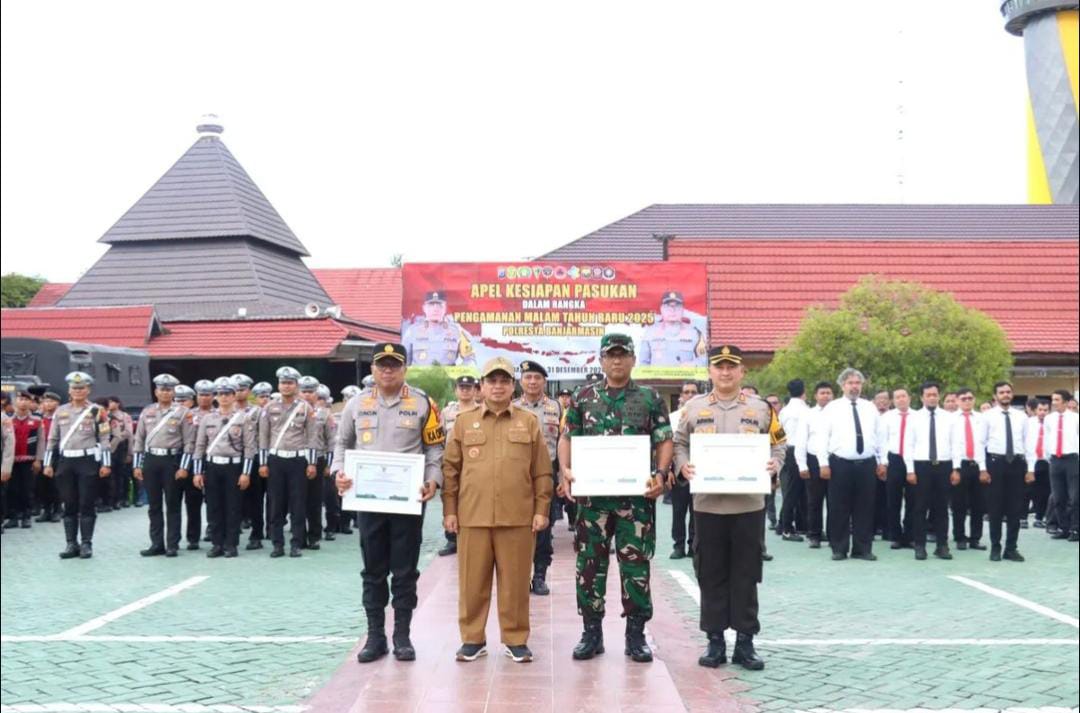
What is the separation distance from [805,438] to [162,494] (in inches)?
305

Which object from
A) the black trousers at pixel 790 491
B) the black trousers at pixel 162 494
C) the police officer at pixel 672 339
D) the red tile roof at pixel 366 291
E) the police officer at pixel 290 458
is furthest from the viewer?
the red tile roof at pixel 366 291

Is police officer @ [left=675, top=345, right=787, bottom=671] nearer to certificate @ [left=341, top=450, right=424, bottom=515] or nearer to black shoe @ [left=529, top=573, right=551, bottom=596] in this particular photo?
certificate @ [left=341, top=450, right=424, bottom=515]

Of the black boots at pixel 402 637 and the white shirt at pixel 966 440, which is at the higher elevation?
the white shirt at pixel 966 440

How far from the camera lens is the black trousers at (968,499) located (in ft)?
39.2

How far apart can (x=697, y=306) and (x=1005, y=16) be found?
4894 cm

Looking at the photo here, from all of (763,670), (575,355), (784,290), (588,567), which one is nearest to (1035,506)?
(575,355)

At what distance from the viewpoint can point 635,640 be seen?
594 centimetres

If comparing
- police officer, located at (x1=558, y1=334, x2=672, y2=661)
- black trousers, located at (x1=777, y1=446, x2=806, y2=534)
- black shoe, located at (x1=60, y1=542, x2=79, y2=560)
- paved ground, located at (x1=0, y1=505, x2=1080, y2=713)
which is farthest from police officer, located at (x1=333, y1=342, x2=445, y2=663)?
black trousers, located at (x1=777, y1=446, x2=806, y2=534)

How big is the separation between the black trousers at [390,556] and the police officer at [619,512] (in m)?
0.98

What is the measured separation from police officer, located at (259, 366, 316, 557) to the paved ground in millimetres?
405

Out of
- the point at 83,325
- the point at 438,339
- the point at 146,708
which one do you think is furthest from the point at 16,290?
the point at 146,708

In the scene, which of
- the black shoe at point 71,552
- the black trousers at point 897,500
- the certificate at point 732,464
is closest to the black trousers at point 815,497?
the black trousers at point 897,500

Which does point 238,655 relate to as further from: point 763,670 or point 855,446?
point 855,446

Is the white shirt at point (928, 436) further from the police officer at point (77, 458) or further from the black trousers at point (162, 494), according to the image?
the police officer at point (77, 458)
